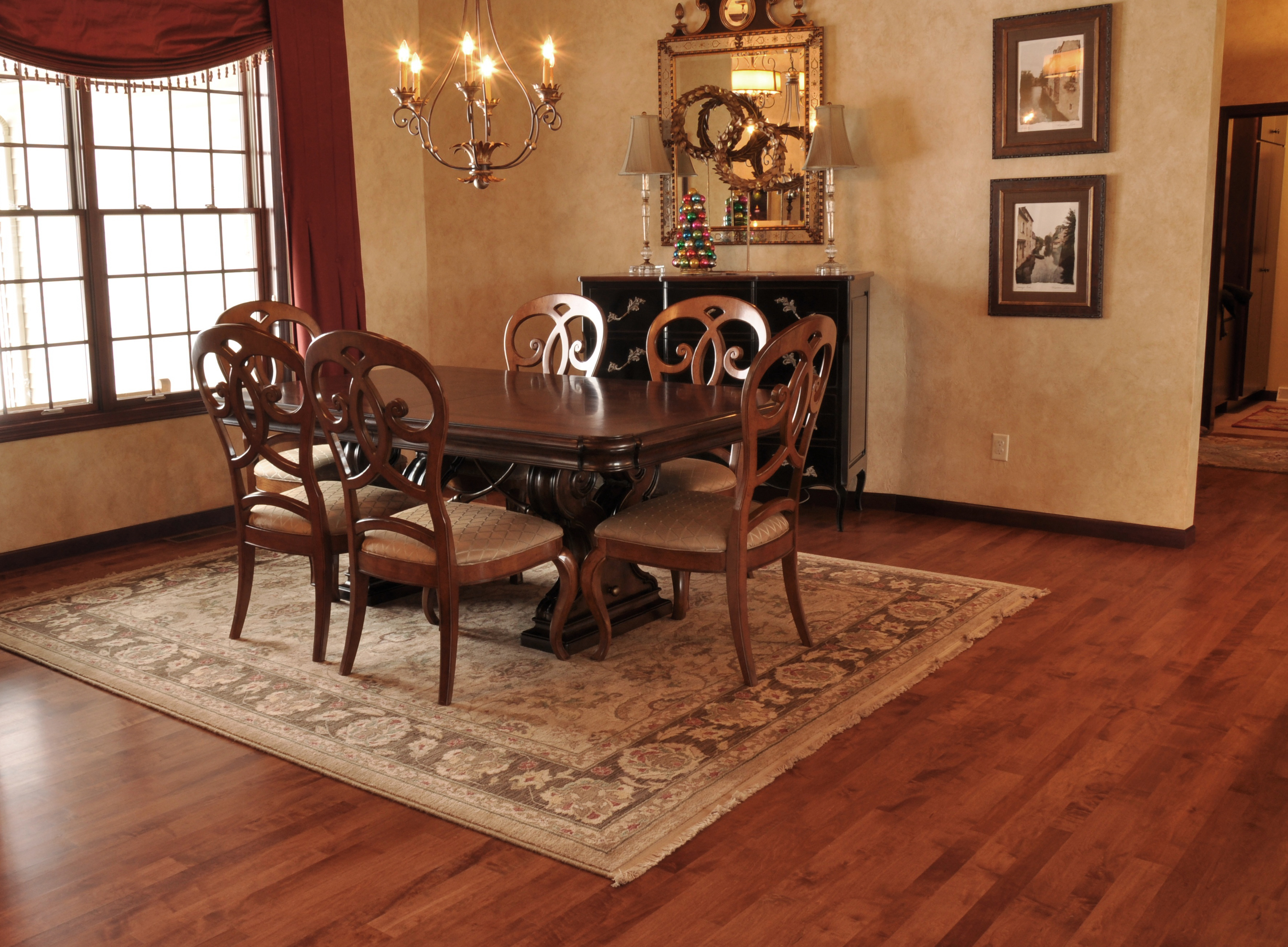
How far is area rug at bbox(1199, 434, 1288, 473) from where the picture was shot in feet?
21.8

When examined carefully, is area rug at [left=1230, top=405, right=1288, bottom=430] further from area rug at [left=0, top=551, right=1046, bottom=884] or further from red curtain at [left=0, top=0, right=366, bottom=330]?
red curtain at [left=0, top=0, right=366, bottom=330]

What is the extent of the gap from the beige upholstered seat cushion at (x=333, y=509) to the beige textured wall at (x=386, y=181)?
2738 mm

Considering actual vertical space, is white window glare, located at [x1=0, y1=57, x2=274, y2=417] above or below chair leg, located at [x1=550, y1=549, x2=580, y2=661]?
above

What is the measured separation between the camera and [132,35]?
507cm

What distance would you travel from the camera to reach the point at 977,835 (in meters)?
2.60

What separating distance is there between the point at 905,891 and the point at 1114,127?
12.0 feet

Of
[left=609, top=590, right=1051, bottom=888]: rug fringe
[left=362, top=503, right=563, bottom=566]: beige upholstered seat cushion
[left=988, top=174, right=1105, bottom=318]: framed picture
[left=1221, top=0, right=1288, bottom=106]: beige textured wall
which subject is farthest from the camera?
[left=1221, top=0, right=1288, bottom=106]: beige textured wall

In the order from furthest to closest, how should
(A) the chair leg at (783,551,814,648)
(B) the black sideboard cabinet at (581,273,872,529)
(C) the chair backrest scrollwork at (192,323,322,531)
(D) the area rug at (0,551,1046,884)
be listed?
1. (B) the black sideboard cabinet at (581,273,872,529)
2. (A) the chair leg at (783,551,814,648)
3. (C) the chair backrest scrollwork at (192,323,322,531)
4. (D) the area rug at (0,551,1046,884)

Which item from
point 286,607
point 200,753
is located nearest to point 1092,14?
point 286,607

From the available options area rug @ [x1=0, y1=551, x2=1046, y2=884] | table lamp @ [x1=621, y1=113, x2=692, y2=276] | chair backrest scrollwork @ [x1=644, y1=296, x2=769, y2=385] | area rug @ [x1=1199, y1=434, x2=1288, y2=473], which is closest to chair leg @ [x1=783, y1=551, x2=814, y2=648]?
area rug @ [x1=0, y1=551, x2=1046, y2=884]

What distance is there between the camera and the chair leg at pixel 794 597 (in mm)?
3740

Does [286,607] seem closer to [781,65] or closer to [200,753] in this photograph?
[200,753]

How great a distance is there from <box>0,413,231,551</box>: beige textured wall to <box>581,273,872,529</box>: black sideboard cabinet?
204 centimetres

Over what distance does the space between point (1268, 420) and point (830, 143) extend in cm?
473
